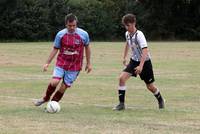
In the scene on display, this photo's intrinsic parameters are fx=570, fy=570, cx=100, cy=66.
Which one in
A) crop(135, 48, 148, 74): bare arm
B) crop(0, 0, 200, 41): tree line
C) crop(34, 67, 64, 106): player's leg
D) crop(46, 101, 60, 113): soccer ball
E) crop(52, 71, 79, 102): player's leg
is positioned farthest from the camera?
crop(0, 0, 200, 41): tree line

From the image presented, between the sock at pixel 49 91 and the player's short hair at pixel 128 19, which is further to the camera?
the sock at pixel 49 91

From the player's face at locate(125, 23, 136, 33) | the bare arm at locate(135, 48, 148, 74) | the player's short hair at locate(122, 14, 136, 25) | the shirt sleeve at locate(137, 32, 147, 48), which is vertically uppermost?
the player's short hair at locate(122, 14, 136, 25)

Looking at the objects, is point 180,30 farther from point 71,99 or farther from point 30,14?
point 71,99

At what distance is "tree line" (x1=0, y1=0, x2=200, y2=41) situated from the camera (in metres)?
59.0

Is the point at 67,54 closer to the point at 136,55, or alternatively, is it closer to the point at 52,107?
the point at 52,107

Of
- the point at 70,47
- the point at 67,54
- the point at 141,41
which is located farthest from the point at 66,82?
the point at 141,41

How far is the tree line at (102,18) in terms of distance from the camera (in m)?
59.0

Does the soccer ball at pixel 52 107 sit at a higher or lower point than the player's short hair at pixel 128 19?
lower

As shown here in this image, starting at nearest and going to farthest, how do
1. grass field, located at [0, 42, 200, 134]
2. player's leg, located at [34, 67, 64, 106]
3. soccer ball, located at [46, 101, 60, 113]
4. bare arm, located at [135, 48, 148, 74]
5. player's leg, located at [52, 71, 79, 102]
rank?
grass field, located at [0, 42, 200, 134] → soccer ball, located at [46, 101, 60, 113] → bare arm, located at [135, 48, 148, 74] → player's leg, located at [34, 67, 64, 106] → player's leg, located at [52, 71, 79, 102]

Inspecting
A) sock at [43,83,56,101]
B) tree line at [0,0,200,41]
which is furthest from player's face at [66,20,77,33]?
tree line at [0,0,200,41]

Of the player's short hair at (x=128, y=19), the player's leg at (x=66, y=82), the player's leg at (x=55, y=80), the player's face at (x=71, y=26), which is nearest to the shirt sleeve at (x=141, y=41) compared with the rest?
the player's short hair at (x=128, y=19)

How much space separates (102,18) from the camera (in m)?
62.8

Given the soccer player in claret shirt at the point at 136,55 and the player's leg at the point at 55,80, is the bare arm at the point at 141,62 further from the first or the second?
the player's leg at the point at 55,80

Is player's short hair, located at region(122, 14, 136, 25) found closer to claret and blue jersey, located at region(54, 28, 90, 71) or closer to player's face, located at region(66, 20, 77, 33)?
claret and blue jersey, located at region(54, 28, 90, 71)
